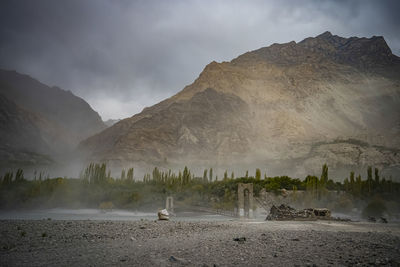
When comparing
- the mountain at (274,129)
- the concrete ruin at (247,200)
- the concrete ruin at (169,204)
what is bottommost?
the concrete ruin at (169,204)

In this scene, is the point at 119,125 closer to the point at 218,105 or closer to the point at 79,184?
the point at 218,105

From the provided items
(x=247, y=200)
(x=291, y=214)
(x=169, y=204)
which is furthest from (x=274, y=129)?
(x=291, y=214)

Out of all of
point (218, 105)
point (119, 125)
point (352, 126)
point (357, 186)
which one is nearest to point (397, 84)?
point (352, 126)

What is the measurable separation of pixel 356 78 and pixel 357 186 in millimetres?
172681

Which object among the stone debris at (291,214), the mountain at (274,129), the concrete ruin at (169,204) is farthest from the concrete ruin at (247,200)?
the mountain at (274,129)

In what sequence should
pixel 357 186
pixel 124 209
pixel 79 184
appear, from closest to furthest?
pixel 357 186 < pixel 124 209 < pixel 79 184

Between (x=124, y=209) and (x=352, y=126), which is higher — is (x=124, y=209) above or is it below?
below

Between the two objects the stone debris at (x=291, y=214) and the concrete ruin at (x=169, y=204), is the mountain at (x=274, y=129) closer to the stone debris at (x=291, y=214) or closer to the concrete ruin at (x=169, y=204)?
the concrete ruin at (x=169, y=204)

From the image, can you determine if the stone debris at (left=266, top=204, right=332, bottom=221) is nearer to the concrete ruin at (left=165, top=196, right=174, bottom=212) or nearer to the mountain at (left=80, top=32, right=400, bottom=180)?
the concrete ruin at (left=165, top=196, right=174, bottom=212)

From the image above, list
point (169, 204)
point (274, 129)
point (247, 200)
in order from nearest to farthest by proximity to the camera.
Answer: point (247, 200), point (169, 204), point (274, 129)

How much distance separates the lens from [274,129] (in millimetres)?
163125

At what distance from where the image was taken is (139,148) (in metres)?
158

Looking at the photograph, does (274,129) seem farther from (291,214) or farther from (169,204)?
(291,214)

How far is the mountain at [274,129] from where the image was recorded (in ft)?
446
